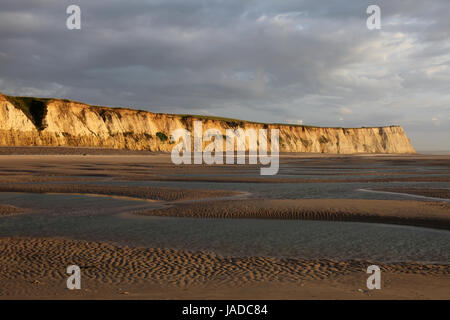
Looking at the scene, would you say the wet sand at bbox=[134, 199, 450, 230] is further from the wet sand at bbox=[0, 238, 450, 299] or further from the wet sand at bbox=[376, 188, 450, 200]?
the wet sand at bbox=[0, 238, 450, 299]

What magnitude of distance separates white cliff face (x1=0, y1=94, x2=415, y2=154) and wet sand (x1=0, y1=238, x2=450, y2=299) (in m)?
68.1

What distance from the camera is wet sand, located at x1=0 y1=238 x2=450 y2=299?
15.9 ft

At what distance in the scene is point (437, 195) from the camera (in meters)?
16.0

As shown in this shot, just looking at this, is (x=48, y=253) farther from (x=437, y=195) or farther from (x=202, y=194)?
(x=437, y=195)

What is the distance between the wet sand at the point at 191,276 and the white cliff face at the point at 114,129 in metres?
68.1

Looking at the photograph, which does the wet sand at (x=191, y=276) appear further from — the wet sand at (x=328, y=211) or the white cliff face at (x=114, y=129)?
the white cliff face at (x=114, y=129)

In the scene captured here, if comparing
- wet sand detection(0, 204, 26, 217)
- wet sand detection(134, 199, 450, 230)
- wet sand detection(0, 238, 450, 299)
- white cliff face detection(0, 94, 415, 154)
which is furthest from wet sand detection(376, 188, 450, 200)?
white cliff face detection(0, 94, 415, 154)

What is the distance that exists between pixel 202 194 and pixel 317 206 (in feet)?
18.4

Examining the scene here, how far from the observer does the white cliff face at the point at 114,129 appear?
6869 cm

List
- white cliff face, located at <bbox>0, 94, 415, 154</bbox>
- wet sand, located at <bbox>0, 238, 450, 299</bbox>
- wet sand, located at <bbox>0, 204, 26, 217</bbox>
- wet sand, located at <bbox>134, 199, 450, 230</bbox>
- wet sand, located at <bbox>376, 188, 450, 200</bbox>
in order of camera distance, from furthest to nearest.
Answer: white cliff face, located at <bbox>0, 94, 415, 154</bbox> → wet sand, located at <bbox>376, 188, 450, 200</bbox> → wet sand, located at <bbox>0, 204, 26, 217</bbox> → wet sand, located at <bbox>134, 199, 450, 230</bbox> → wet sand, located at <bbox>0, 238, 450, 299</bbox>

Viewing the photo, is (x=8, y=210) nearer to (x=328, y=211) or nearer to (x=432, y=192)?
(x=328, y=211)

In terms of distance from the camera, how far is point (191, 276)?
227 inches

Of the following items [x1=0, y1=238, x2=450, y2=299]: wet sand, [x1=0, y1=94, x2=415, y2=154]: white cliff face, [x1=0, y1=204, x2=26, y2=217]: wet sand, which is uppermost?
[x1=0, y1=94, x2=415, y2=154]: white cliff face

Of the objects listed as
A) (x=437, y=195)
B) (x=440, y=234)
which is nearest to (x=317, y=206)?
(x=440, y=234)
